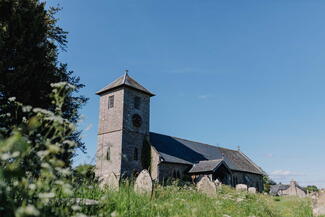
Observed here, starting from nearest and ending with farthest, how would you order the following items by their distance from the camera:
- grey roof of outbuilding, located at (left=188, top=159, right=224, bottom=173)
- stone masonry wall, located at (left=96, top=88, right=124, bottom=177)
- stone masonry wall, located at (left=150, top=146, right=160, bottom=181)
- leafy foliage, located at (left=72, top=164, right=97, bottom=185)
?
leafy foliage, located at (left=72, top=164, right=97, bottom=185)
stone masonry wall, located at (left=96, top=88, right=124, bottom=177)
stone masonry wall, located at (left=150, top=146, right=160, bottom=181)
grey roof of outbuilding, located at (left=188, top=159, right=224, bottom=173)

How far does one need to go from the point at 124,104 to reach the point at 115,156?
512 centimetres

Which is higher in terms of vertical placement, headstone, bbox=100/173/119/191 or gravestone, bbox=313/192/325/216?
headstone, bbox=100/173/119/191

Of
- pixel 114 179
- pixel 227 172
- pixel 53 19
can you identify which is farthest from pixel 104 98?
pixel 114 179

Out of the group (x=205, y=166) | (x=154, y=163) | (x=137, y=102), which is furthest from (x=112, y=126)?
(x=205, y=166)

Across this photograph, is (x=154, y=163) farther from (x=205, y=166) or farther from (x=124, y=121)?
(x=205, y=166)

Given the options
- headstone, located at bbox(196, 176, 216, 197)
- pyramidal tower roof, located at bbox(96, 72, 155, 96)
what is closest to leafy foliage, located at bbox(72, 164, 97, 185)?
headstone, located at bbox(196, 176, 216, 197)

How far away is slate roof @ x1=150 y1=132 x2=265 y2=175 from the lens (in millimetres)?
30589

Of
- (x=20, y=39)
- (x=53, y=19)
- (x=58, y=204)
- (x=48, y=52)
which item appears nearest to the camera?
(x=58, y=204)

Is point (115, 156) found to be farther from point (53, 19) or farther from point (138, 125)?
point (53, 19)

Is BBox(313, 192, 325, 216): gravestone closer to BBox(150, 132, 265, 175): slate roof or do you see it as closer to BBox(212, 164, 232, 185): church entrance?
BBox(150, 132, 265, 175): slate roof

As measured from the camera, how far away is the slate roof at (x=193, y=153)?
3059cm

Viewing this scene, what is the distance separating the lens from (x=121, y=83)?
1141 inches

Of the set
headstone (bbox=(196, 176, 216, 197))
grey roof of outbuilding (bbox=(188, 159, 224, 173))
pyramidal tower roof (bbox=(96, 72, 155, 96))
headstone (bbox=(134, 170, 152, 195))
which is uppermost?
pyramidal tower roof (bbox=(96, 72, 155, 96))

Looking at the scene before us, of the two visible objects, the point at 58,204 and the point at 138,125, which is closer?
the point at 58,204
